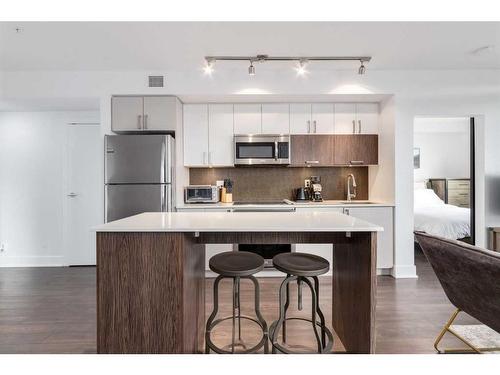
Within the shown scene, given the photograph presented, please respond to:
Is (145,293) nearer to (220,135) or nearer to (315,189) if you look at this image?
(220,135)

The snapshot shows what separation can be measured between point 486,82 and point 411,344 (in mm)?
3283

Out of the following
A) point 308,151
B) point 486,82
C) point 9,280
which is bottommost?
point 9,280

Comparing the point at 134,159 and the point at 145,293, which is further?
the point at 134,159

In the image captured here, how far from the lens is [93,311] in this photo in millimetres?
2561

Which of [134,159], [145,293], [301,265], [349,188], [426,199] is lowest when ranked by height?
[145,293]

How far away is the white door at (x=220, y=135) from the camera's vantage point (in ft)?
12.2

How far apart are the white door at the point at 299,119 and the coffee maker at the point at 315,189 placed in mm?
721

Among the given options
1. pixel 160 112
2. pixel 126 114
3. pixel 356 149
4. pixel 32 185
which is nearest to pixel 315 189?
pixel 356 149

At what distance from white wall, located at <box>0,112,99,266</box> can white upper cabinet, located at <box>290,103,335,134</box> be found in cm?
277

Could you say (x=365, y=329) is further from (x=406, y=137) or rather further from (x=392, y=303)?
(x=406, y=137)

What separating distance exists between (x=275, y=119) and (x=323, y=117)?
2.06 feet

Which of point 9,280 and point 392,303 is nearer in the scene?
point 392,303

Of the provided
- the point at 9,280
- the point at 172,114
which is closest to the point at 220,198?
the point at 172,114
